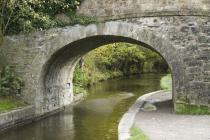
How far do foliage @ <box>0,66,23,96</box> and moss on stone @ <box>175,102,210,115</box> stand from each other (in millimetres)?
7375

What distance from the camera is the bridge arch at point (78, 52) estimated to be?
1834cm


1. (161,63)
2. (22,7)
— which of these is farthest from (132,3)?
(161,63)

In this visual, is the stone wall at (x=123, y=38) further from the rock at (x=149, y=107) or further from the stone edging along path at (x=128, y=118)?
the stone edging along path at (x=128, y=118)

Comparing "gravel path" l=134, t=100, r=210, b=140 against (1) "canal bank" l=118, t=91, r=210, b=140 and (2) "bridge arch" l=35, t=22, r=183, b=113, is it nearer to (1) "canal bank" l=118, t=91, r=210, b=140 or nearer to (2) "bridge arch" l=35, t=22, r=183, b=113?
(1) "canal bank" l=118, t=91, r=210, b=140

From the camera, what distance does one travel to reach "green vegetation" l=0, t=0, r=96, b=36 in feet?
65.6

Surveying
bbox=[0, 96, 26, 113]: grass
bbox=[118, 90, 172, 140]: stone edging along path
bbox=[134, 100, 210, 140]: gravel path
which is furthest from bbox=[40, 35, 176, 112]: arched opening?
bbox=[134, 100, 210, 140]: gravel path

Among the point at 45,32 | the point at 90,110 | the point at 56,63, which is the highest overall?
the point at 45,32

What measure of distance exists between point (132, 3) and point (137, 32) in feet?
4.14

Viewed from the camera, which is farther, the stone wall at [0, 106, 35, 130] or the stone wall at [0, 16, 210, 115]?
the stone wall at [0, 16, 210, 115]

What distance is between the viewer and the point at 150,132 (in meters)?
13.6

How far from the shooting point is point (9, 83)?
20.6m

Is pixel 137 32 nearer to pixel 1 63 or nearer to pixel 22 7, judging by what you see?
pixel 22 7

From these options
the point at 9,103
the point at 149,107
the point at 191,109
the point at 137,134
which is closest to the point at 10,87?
the point at 9,103

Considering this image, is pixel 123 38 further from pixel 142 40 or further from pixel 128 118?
pixel 128 118
